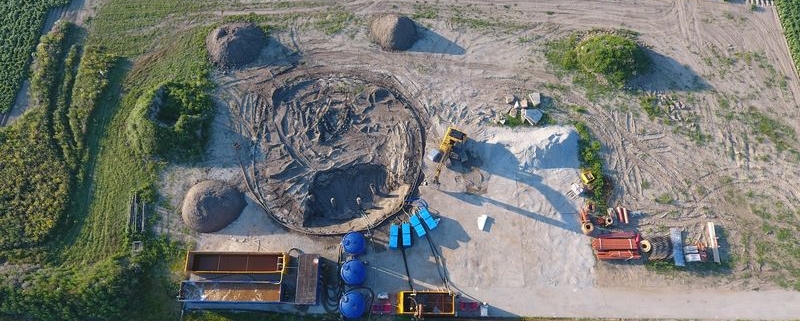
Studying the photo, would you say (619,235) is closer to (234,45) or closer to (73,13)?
(234,45)

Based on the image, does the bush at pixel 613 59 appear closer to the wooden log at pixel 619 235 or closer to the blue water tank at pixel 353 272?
the wooden log at pixel 619 235

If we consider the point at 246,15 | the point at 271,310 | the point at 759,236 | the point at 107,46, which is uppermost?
the point at 246,15

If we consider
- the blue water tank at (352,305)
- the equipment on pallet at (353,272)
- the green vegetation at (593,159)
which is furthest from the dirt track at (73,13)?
the green vegetation at (593,159)

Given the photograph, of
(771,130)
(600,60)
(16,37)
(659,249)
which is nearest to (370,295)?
(659,249)

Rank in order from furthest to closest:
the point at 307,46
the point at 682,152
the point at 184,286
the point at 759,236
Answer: the point at 307,46 < the point at 682,152 < the point at 759,236 < the point at 184,286

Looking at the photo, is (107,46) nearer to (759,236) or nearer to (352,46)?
(352,46)

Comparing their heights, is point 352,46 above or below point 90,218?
above

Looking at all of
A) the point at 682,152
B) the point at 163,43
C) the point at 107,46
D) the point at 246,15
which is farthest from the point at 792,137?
the point at 107,46
